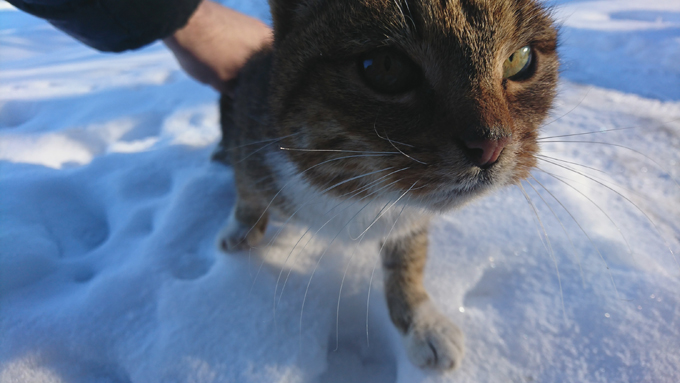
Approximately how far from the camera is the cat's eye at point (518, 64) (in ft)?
2.91

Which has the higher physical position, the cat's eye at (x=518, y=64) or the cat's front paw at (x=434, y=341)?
the cat's eye at (x=518, y=64)

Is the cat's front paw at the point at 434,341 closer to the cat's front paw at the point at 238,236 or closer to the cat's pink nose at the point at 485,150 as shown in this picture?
the cat's pink nose at the point at 485,150

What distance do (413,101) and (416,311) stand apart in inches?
29.4

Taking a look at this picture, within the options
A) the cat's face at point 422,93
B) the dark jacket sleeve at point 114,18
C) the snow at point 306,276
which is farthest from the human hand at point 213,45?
the cat's face at point 422,93

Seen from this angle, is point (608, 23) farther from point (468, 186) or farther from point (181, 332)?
point (181, 332)

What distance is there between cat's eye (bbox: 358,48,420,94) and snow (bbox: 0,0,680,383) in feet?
1.51

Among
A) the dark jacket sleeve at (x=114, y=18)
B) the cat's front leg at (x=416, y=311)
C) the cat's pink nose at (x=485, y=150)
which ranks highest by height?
the cat's pink nose at (x=485, y=150)

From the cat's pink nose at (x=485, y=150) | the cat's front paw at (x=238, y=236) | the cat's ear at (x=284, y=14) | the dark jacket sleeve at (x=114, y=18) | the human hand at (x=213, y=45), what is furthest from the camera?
the human hand at (x=213, y=45)

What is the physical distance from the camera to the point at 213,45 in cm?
205

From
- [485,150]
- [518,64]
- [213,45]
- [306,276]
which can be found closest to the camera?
[485,150]

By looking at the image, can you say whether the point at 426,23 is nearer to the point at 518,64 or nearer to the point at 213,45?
the point at 518,64

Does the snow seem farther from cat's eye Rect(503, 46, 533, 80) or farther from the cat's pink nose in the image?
the cat's pink nose

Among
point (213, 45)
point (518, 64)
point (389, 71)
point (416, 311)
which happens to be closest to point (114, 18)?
point (213, 45)

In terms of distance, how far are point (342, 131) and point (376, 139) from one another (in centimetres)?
9
